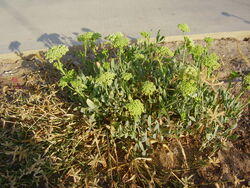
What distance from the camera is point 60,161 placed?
158 cm

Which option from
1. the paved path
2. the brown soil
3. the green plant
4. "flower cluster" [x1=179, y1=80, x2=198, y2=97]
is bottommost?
the brown soil

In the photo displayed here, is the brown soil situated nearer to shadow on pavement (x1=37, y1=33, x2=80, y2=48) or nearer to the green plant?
the green plant

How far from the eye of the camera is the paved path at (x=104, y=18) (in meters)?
2.87

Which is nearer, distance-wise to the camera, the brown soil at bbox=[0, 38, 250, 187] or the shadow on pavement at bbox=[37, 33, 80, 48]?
the brown soil at bbox=[0, 38, 250, 187]

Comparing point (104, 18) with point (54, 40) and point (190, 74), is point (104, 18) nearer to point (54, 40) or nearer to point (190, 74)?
point (54, 40)

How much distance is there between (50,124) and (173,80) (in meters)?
0.95

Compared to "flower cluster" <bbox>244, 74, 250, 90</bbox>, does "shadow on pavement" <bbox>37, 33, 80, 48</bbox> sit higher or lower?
lower

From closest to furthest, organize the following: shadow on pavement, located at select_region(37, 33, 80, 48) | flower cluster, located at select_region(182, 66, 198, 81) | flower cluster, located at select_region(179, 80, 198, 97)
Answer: flower cluster, located at select_region(179, 80, 198, 97) < flower cluster, located at select_region(182, 66, 198, 81) < shadow on pavement, located at select_region(37, 33, 80, 48)

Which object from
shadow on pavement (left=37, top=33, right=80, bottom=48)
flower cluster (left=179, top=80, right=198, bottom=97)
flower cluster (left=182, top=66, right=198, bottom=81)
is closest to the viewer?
flower cluster (left=179, top=80, right=198, bottom=97)

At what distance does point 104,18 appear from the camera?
3158mm

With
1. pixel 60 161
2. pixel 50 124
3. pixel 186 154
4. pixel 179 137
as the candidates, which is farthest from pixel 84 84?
pixel 186 154

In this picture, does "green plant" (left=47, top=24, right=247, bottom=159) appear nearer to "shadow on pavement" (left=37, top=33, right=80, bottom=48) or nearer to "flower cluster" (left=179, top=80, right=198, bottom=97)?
"flower cluster" (left=179, top=80, right=198, bottom=97)

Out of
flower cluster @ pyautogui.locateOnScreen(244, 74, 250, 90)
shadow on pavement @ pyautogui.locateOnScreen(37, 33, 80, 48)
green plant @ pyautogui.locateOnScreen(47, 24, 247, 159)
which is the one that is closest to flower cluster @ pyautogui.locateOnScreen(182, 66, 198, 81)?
green plant @ pyautogui.locateOnScreen(47, 24, 247, 159)

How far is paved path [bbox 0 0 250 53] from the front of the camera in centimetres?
287
